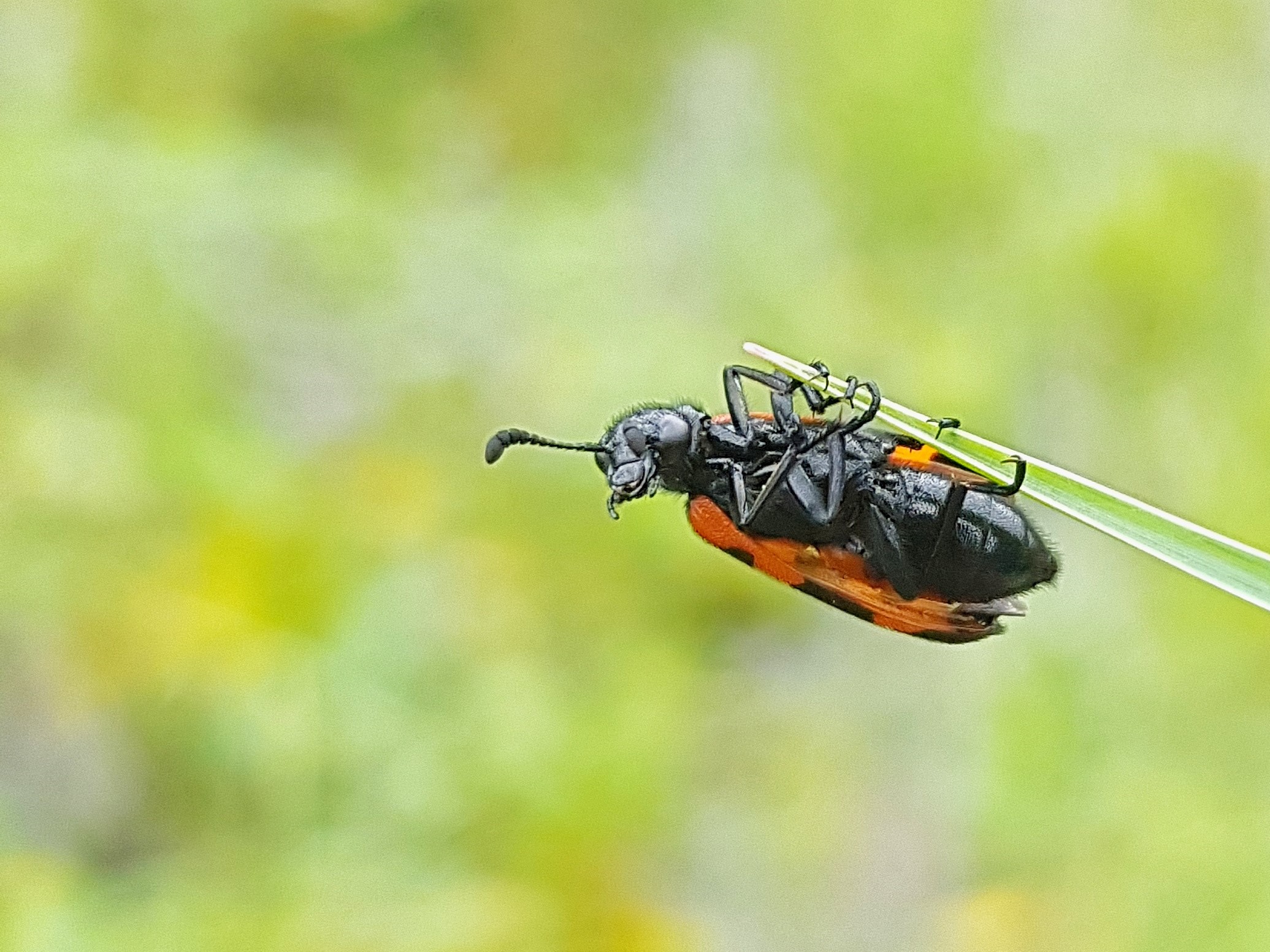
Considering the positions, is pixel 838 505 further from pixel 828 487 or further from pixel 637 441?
pixel 637 441

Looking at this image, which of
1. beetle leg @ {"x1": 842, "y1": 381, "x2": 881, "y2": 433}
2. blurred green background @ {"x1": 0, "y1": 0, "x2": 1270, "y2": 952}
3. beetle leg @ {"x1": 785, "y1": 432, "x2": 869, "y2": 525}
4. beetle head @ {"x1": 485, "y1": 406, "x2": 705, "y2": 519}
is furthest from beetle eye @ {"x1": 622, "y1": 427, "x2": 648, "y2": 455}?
blurred green background @ {"x1": 0, "y1": 0, "x2": 1270, "y2": 952}

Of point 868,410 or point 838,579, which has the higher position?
point 868,410

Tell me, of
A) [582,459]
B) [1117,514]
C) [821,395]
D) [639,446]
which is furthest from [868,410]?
[582,459]

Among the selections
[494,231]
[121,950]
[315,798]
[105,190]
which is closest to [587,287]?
[494,231]

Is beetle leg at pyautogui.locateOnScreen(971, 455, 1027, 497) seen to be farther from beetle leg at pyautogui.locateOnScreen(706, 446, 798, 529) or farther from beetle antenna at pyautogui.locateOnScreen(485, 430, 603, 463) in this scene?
beetle antenna at pyautogui.locateOnScreen(485, 430, 603, 463)

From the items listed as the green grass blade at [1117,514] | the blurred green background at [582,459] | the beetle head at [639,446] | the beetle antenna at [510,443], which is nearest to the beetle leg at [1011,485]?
the green grass blade at [1117,514]

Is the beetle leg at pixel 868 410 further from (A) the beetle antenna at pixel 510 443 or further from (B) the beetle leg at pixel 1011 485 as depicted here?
(A) the beetle antenna at pixel 510 443

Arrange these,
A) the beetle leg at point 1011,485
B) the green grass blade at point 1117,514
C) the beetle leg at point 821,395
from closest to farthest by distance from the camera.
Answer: the green grass blade at point 1117,514 < the beetle leg at point 1011,485 < the beetle leg at point 821,395
